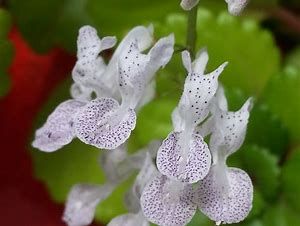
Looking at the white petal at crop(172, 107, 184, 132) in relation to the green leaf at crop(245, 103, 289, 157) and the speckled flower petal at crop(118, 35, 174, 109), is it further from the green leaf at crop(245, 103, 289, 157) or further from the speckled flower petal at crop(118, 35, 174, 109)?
the green leaf at crop(245, 103, 289, 157)

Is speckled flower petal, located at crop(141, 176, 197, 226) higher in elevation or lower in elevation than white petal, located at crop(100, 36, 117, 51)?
lower

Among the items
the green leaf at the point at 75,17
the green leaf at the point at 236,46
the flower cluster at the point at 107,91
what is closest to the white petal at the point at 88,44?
the flower cluster at the point at 107,91

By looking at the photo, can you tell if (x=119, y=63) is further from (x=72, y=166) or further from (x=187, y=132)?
(x=72, y=166)

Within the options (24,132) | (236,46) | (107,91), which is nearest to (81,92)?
(107,91)

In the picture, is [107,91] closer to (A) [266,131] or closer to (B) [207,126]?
(B) [207,126]

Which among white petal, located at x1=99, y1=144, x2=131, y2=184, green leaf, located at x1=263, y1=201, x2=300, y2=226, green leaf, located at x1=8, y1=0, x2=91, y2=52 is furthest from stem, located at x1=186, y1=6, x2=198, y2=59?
green leaf, located at x1=8, y1=0, x2=91, y2=52
